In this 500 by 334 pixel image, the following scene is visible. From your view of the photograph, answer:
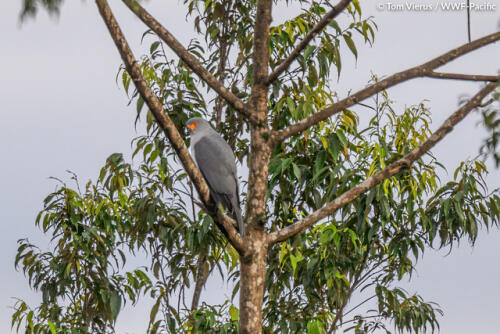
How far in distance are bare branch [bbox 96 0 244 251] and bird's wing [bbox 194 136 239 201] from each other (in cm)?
61

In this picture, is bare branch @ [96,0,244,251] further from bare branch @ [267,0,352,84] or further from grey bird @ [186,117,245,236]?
bare branch @ [267,0,352,84]

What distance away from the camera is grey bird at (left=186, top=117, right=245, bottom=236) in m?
4.52

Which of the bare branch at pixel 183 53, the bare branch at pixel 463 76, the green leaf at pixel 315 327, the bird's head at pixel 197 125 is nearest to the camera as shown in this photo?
the bare branch at pixel 183 53

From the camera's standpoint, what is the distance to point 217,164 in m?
4.72

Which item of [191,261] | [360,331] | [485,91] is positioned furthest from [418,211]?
[191,261]

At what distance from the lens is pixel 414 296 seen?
18.6 feet

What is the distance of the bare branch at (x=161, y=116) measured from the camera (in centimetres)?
338

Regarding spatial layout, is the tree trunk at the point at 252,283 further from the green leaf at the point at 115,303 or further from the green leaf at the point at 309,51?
the green leaf at the point at 115,303

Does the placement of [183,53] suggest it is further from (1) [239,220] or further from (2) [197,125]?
(2) [197,125]

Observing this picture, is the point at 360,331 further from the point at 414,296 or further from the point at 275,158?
the point at 275,158

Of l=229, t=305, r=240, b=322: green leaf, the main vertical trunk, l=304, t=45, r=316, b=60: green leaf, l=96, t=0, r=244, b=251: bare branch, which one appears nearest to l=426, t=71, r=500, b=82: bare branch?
the main vertical trunk

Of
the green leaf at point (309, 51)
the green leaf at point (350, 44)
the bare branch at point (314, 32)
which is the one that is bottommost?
the bare branch at point (314, 32)

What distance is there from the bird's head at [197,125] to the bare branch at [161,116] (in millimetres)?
1335

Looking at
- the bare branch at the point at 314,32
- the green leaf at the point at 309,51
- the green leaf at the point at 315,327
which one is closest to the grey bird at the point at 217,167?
the bare branch at the point at 314,32
